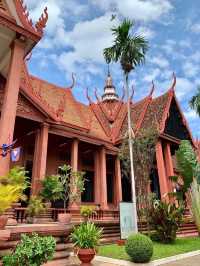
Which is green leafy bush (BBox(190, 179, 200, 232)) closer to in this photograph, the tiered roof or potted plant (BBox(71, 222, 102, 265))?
the tiered roof

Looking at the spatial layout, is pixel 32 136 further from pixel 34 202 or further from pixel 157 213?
pixel 157 213

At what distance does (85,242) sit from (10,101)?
5320mm

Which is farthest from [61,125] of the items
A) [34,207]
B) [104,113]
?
[104,113]

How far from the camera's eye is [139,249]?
7.35 metres

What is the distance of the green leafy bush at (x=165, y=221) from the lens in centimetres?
1131

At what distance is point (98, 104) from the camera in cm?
2084

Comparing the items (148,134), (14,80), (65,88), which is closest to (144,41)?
(148,134)

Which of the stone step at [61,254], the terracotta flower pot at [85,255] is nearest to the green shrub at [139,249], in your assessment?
the terracotta flower pot at [85,255]

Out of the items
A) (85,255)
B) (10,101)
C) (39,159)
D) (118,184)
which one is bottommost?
(85,255)

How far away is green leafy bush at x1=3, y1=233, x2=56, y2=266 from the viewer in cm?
475

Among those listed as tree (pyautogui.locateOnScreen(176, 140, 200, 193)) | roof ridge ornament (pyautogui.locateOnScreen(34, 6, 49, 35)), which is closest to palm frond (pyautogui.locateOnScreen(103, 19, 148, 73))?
roof ridge ornament (pyautogui.locateOnScreen(34, 6, 49, 35))

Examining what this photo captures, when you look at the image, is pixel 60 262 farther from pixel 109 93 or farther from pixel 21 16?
pixel 109 93

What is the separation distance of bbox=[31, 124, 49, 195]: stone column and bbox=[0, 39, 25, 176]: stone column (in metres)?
3.52

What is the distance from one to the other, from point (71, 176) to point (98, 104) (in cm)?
957
